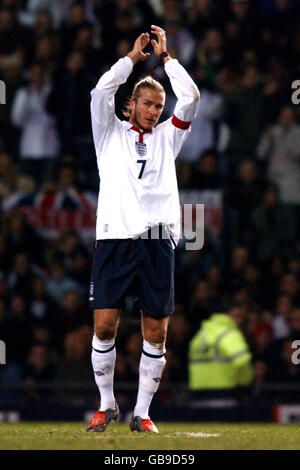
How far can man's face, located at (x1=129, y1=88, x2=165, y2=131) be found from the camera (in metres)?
7.90

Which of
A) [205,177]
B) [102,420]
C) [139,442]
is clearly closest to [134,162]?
[102,420]

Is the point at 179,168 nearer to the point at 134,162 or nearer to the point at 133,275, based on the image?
the point at 134,162

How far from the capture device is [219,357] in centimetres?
1218

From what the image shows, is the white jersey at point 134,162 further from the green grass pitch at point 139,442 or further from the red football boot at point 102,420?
the green grass pitch at point 139,442

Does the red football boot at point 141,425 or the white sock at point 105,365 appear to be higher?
the white sock at point 105,365

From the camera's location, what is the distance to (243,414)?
12.1 metres

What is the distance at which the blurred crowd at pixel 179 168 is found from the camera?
1302cm

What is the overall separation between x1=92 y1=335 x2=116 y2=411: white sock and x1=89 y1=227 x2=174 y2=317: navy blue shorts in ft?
0.95

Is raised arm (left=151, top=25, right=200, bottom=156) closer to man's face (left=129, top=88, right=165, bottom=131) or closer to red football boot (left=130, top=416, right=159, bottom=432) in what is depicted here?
man's face (left=129, top=88, right=165, bottom=131)

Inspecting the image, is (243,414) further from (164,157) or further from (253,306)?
(164,157)

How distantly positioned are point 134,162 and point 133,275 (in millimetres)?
801

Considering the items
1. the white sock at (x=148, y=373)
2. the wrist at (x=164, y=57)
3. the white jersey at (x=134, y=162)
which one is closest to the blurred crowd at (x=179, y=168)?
the white sock at (x=148, y=373)

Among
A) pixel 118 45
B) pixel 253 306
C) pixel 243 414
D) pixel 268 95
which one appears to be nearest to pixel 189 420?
pixel 243 414

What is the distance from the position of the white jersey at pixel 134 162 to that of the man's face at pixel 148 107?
0.07m
